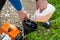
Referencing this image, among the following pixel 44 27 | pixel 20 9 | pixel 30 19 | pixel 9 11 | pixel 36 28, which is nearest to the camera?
pixel 20 9

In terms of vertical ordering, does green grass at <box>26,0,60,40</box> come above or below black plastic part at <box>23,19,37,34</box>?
below

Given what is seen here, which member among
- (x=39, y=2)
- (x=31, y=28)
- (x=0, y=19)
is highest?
(x=39, y=2)

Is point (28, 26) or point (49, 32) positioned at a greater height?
point (28, 26)

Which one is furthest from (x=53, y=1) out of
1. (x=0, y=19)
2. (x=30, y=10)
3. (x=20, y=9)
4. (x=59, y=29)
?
(x=20, y=9)

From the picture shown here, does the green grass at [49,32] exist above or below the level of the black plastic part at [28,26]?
below

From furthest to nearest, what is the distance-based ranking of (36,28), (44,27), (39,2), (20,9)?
(44,27), (36,28), (20,9), (39,2)

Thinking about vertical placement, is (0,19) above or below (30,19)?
below

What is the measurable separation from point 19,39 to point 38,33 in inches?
21.2

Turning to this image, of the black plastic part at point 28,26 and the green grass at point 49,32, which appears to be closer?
the black plastic part at point 28,26

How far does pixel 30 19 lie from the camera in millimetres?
2818

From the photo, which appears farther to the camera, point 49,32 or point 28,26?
point 49,32

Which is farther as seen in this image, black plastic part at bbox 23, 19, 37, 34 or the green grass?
the green grass

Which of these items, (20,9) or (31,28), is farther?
(31,28)

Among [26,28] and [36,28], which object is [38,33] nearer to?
[36,28]
